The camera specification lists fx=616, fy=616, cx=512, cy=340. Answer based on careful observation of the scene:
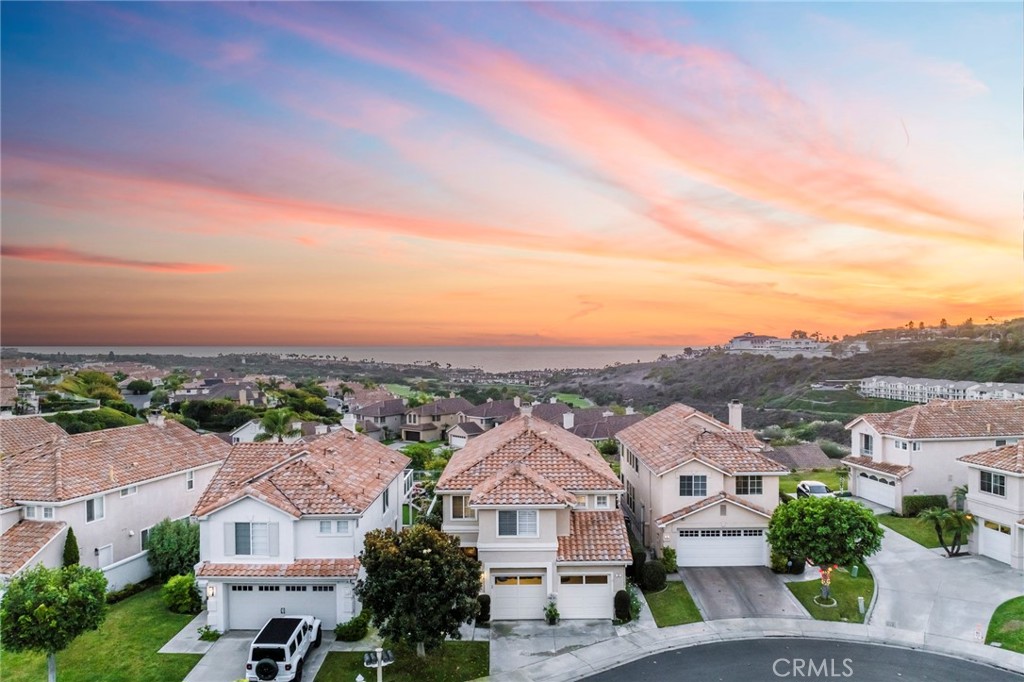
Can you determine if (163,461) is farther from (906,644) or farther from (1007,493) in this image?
(1007,493)

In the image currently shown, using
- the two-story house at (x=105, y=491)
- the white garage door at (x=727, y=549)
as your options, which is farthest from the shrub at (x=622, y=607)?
the two-story house at (x=105, y=491)

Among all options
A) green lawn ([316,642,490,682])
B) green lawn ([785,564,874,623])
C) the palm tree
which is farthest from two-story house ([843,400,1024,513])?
the palm tree

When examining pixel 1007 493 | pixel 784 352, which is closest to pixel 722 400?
pixel 784 352

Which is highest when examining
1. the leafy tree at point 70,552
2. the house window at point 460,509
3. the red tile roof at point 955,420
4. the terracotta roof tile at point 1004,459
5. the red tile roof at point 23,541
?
the red tile roof at point 955,420

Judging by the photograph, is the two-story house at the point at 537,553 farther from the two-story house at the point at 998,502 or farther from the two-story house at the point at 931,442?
the two-story house at the point at 931,442

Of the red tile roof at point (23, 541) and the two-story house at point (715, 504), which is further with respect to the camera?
the two-story house at point (715, 504)

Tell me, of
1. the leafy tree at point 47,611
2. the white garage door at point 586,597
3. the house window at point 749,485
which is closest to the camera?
the leafy tree at point 47,611

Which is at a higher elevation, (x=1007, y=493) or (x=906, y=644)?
(x=1007, y=493)

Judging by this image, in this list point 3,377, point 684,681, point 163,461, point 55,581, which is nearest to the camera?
point 55,581
